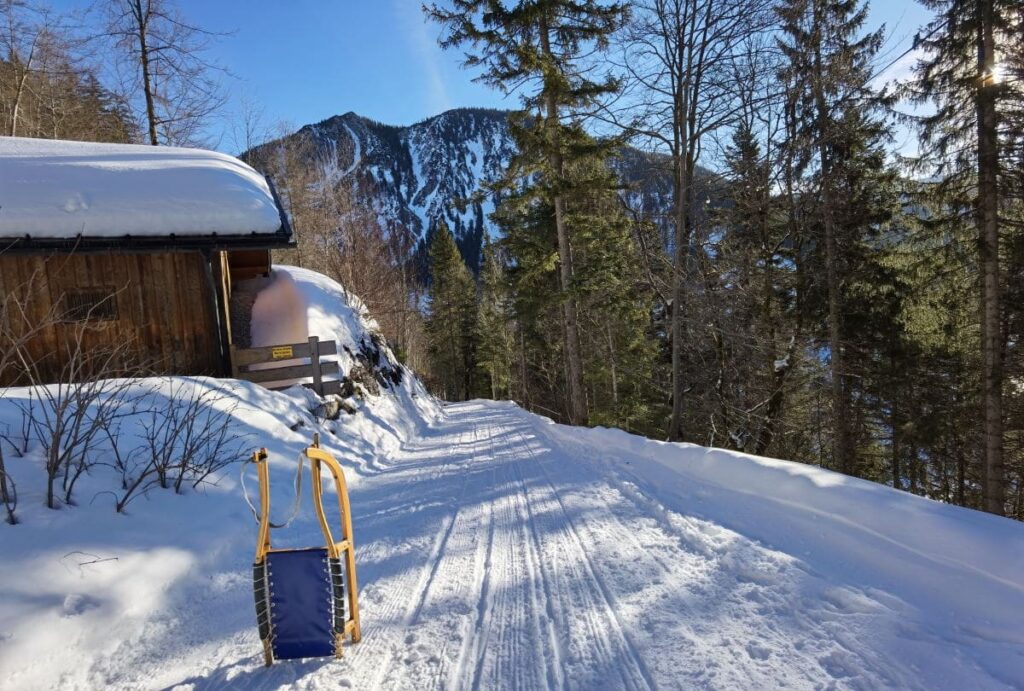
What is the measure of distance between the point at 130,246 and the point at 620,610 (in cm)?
981

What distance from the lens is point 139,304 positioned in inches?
337

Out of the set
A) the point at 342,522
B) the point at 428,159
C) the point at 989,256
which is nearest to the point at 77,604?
the point at 342,522

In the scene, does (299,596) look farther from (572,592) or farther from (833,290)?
(833,290)

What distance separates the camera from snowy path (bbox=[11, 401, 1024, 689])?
2.25 metres

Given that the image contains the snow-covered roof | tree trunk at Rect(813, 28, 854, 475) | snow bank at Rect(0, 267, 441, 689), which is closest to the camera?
snow bank at Rect(0, 267, 441, 689)

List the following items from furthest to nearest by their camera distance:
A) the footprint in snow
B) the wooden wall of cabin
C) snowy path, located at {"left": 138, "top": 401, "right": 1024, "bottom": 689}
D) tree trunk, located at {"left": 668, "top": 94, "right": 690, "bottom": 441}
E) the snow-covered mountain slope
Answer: the snow-covered mountain slope < tree trunk, located at {"left": 668, "top": 94, "right": 690, "bottom": 441} < the wooden wall of cabin < the footprint in snow < snowy path, located at {"left": 138, "top": 401, "right": 1024, "bottom": 689}

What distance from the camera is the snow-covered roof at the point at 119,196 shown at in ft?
25.4

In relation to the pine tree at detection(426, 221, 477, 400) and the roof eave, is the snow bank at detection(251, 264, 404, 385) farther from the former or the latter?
the pine tree at detection(426, 221, 477, 400)

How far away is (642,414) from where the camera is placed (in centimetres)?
1659

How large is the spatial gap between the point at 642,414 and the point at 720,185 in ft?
30.0

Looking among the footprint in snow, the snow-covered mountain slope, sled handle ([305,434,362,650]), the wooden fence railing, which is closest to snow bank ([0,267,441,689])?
the footprint in snow

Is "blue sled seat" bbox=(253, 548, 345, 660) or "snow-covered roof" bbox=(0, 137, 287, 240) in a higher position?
"snow-covered roof" bbox=(0, 137, 287, 240)

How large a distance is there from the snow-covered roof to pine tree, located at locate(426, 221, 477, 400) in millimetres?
24805

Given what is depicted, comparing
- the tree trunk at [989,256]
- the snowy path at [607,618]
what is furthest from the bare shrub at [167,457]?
the tree trunk at [989,256]
